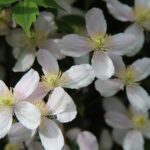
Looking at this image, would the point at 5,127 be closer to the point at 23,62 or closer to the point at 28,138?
the point at 28,138

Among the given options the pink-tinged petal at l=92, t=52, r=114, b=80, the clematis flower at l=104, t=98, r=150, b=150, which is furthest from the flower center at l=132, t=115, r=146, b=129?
the pink-tinged petal at l=92, t=52, r=114, b=80

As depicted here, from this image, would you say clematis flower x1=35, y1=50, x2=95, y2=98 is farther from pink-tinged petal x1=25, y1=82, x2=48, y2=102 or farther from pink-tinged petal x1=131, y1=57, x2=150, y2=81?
pink-tinged petal x1=131, y1=57, x2=150, y2=81

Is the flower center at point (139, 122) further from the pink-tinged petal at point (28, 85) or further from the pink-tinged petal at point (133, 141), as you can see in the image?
the pink-tinged petal at point (28, 85)

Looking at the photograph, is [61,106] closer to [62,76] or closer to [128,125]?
[62,76]

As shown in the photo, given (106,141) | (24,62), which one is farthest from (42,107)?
(106,141)

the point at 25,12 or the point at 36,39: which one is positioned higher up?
the point at 25,12

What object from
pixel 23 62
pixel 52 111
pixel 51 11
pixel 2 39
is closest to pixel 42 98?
pixel 52 111

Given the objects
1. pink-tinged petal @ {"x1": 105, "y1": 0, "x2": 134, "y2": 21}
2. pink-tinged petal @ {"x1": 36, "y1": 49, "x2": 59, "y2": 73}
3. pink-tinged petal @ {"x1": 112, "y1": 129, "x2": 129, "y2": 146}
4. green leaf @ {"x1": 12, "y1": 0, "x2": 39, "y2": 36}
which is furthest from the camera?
pink-tinged petal @ {"x1": 112, "y1": 129, "x2": 129, "y2": 146}
